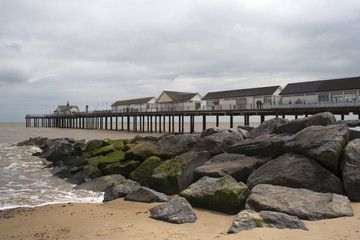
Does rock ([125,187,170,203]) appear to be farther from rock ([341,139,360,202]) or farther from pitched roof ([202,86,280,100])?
pitched roof ([202,86,280,100])

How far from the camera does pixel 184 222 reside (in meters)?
5.71

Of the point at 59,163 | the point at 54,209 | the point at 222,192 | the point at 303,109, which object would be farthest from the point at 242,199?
the point at 303,109

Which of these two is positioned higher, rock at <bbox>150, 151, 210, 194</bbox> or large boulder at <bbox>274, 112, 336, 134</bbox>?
large boulder at <bbox>274, 112, 336, 134</bbox>

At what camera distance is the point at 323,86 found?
33.1m

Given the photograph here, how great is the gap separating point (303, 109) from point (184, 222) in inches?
935

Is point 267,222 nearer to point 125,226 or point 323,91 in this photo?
point 125,226

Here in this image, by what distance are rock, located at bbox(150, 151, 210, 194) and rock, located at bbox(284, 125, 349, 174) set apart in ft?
9.45

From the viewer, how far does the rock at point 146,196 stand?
762cm

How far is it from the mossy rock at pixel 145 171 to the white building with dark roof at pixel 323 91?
77.2 ft

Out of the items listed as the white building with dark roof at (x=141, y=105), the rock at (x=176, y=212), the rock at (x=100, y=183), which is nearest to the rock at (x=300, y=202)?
the rock at (x=176, y=212)

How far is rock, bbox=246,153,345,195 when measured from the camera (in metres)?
6.51

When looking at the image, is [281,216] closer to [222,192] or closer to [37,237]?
[222,192]

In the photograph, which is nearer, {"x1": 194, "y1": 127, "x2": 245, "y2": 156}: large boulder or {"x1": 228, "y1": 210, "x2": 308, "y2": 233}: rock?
{"x1": 228, "y1": 210, "x2": 308, "y2": 233}: rock

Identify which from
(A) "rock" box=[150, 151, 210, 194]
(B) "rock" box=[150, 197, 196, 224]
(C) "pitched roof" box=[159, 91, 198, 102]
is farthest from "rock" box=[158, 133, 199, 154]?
(C) "pitched roof" box=[159, 91, 198, 102]
